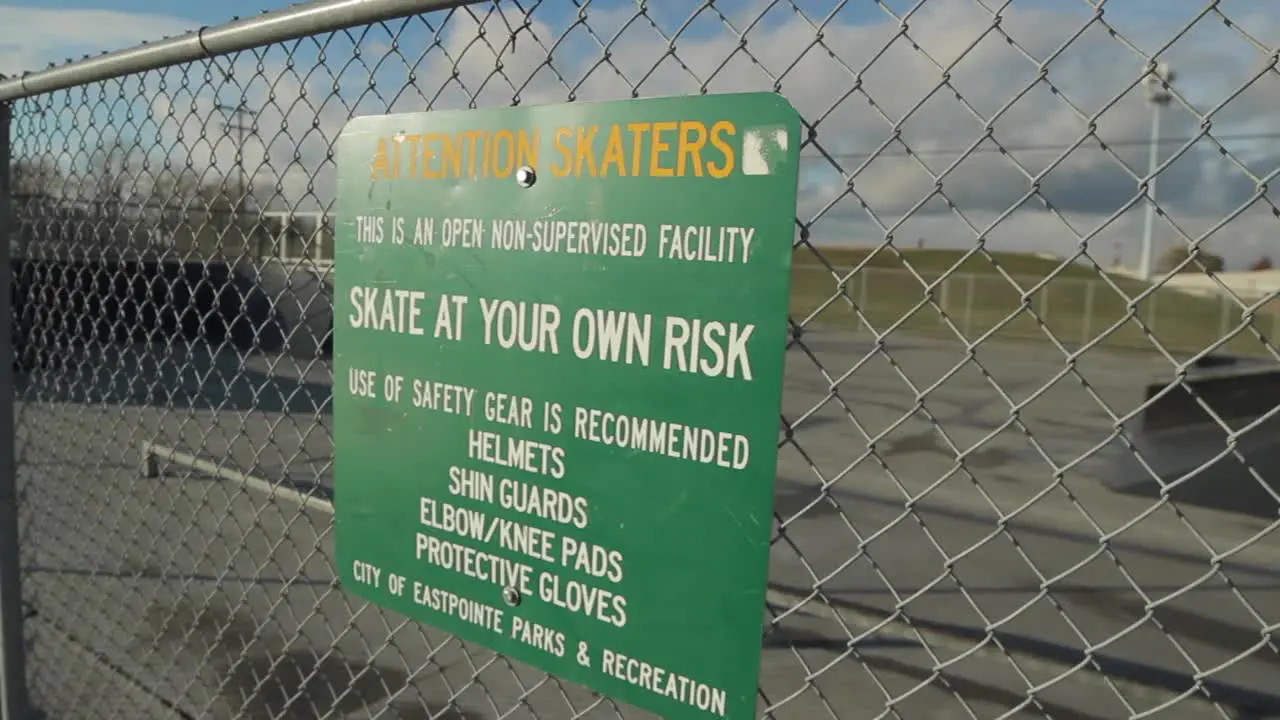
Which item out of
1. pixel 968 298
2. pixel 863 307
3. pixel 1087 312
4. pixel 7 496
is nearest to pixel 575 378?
pixel 7 496

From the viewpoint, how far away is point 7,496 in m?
3.11

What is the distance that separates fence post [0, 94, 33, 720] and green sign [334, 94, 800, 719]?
1587 millimetres

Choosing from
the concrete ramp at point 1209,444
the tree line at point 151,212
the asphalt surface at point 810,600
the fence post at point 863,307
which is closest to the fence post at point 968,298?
the fence post at point 863,307

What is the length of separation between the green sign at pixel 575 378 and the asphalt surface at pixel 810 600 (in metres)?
0.27

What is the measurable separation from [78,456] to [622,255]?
26.5ft

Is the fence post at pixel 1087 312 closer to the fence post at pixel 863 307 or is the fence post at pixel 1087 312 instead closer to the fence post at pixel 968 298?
the fence post at pixel 968 298

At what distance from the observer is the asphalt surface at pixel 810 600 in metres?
2.40

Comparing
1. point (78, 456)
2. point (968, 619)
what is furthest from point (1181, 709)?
point (78, 456)

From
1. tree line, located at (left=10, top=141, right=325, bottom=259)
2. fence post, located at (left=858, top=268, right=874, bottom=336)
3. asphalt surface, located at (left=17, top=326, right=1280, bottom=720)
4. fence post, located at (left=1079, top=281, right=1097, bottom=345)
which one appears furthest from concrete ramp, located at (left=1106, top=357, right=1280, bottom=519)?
fence post, located at (left=1079, top=281, right=1097, bottom=345)

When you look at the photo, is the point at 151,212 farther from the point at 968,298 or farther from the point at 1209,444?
the point at 968,298

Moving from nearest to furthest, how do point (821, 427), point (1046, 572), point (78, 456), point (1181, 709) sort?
point (1181, 709), point (1046, 572), point (78, 456), point (821, 427)

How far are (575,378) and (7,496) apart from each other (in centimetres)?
236

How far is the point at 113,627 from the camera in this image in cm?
443

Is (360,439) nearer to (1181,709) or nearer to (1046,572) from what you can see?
(1181,709)
